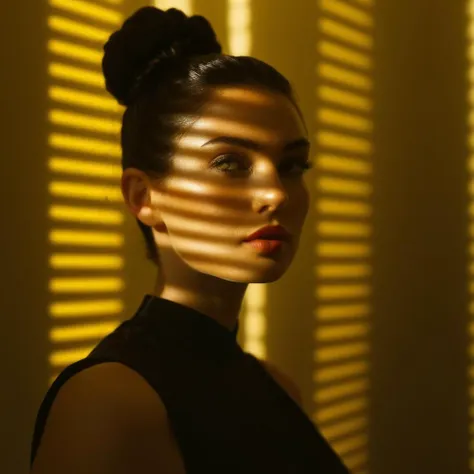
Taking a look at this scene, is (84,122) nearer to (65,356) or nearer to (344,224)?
(65,356)

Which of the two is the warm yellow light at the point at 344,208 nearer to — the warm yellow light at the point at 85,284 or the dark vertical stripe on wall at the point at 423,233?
the dark vertical stripe on wall at the point at 423,233

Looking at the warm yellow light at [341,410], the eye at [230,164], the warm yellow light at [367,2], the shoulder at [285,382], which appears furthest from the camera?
the warm yellow light at [367,2]

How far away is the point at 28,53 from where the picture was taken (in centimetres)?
89

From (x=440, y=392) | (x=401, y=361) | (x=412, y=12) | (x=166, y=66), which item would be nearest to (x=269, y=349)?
(x=401, y=361)

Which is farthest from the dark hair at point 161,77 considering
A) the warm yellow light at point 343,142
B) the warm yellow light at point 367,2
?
the warm yellow light at point 367,2

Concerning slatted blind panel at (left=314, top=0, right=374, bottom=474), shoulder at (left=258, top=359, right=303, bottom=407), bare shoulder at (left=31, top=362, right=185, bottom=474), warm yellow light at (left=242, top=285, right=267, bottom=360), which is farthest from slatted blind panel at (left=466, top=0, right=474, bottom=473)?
bare shoulder at (left=31, top=362, right=185, bottom=474)

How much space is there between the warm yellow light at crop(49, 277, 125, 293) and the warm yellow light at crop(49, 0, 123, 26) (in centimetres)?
41

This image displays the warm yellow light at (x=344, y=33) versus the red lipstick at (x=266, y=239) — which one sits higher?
the warm yellow light at (x=344, y=33)

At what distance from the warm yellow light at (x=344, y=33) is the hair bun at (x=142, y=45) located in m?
0.63

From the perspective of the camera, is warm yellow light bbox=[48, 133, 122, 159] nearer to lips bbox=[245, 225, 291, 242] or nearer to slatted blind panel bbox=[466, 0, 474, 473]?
lips bbox=[245, 225, 291, 242]

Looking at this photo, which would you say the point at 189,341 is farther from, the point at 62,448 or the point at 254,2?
the point at 254,2

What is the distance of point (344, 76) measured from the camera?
1.44 m

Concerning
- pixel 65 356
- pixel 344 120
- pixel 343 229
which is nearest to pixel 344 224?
pixel 343 229

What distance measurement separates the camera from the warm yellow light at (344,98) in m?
1.39
